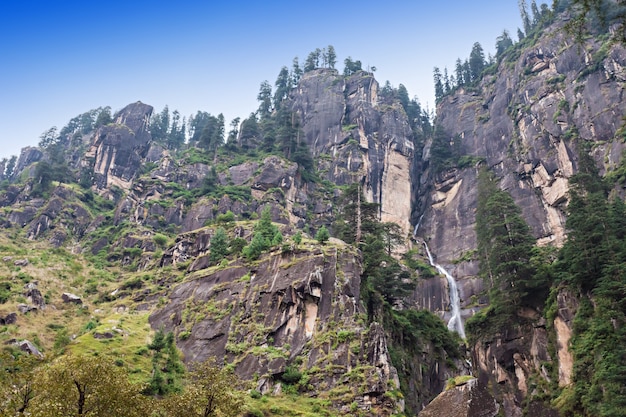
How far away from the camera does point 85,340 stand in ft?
120

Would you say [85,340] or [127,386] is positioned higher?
[85,340]

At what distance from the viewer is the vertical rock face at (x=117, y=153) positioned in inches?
3962

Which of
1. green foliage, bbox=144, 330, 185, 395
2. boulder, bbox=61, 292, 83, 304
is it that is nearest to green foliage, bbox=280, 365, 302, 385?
green foliage, bbox=144, 330, 185, 395

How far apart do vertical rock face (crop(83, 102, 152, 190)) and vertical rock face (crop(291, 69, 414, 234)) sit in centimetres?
4050

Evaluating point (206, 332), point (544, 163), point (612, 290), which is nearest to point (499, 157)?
point (544, 163)

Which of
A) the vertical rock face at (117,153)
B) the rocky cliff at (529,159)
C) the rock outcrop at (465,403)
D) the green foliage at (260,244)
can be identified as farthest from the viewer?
the vertical rock face at (117,153)

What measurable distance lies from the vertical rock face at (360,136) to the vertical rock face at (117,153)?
4050 cm

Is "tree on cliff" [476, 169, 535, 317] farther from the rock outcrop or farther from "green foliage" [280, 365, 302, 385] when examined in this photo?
the rock outcrop

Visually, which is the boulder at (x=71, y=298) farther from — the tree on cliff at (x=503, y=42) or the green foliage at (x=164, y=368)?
the tree on cliff at (x=503, y=42)

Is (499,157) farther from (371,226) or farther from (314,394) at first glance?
(314,394)

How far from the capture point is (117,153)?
10325 centimetres

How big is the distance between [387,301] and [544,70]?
2524 inches

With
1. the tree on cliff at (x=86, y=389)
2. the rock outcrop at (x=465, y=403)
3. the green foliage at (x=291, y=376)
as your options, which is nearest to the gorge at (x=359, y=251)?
the rock outcrop at (x=465, y=403)

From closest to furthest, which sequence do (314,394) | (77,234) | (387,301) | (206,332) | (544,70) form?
(314,394), (206,332), (387,301), (77,234), (544,70)
